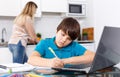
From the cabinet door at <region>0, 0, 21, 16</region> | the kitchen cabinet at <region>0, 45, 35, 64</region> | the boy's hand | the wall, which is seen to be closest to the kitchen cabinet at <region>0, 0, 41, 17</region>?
the cabinet door at <region>0, 0, 21, 16</region>

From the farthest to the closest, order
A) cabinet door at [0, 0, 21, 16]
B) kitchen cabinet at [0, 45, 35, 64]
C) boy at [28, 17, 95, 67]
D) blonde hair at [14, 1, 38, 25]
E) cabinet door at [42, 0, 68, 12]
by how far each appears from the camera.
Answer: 1. cabinet door at [42, 0, 68, 12]
2. cabinet door at [0, 0, 21, 16]
3. kitchen cabinet at [0, 45, 35, 64]
4. blonde hair at [14, 1, 38, 25]
5. boy at [28, 17, 95, 67]

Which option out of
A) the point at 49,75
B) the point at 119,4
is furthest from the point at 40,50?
the point at 119,4

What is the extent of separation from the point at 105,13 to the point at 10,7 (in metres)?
1.48

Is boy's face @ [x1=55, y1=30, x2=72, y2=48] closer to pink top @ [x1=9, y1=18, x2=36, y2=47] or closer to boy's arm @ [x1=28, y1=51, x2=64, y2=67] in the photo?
boy's arm @ [x1=28, y1=51, x2=64, y2=67]

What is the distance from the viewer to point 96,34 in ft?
11.8

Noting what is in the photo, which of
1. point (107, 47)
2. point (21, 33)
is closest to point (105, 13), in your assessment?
point (21, 33)

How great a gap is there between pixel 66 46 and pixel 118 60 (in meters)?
0.45

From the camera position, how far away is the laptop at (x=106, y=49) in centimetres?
93

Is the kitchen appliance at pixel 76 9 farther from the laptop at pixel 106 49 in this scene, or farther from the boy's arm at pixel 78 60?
the laptop at pixel 106 49

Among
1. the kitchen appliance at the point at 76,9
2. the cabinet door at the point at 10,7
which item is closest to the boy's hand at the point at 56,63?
the cabinet door at the point at 10,7

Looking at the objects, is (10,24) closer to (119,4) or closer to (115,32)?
(119,4)

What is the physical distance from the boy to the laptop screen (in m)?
0.26

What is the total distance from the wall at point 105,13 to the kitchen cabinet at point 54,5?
533 mm

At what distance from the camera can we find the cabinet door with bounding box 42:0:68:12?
3561 mm
